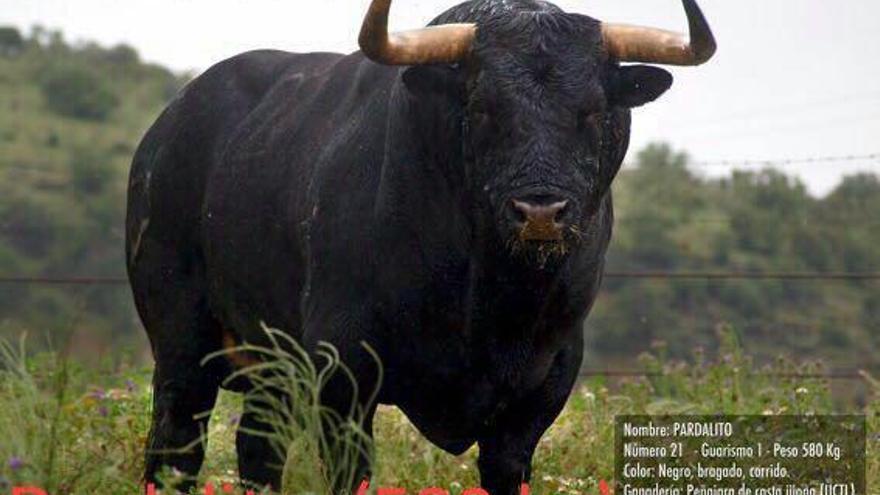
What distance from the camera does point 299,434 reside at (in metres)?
5.46

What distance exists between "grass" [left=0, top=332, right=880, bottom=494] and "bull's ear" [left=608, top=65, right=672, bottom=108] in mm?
1463

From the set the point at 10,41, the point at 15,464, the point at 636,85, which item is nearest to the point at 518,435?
the point at 636,85

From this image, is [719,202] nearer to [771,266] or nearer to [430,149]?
[771,266]

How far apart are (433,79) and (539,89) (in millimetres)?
440

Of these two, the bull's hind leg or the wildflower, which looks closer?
the wildflower

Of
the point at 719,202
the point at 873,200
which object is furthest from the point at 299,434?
the point at 719,202

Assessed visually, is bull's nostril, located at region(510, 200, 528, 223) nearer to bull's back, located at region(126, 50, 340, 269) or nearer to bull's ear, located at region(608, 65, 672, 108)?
bull's ear, located at region(608, 65, 672, 108)

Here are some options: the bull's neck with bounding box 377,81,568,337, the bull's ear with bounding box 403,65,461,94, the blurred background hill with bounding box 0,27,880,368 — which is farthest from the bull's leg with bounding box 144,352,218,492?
the blurred background hill with bounding box 0,27,880,368

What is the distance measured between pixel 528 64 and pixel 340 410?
1.42 metres

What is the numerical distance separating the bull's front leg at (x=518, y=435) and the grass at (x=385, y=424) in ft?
2.54

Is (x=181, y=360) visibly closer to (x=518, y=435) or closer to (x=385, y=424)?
(x=385, y=424)

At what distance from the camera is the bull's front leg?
742cm

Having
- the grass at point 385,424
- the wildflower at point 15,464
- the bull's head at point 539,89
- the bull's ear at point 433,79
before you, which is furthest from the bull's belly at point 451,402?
the wildflower at point 15,464

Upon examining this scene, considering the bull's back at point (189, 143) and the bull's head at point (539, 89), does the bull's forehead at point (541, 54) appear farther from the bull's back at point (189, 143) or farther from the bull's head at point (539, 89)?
the bull's back at point (189, 143)
